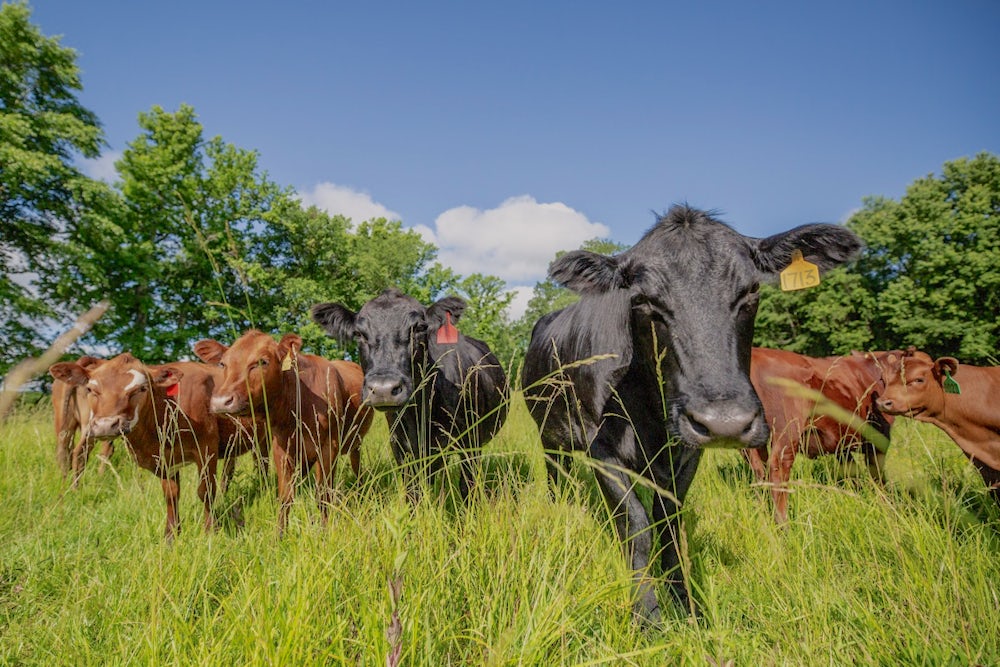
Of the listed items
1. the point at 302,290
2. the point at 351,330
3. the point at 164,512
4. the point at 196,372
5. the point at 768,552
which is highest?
the point at 302,290

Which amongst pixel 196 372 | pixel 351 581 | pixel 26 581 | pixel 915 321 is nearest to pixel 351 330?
pixel 196 372

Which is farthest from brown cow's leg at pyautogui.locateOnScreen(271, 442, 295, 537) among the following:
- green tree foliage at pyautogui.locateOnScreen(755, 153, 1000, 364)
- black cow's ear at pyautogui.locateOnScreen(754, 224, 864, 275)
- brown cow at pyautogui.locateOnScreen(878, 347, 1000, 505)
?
green tree foliage at pyautogui.locateOnScreen(755, 153, 1000, 364)

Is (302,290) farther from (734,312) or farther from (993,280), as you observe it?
(993,280)

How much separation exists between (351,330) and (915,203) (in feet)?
110

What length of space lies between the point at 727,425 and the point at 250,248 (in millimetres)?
24649

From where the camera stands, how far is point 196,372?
197 inches

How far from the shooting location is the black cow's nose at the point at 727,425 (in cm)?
199

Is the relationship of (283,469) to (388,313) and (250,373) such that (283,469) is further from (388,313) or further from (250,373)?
(388,313)

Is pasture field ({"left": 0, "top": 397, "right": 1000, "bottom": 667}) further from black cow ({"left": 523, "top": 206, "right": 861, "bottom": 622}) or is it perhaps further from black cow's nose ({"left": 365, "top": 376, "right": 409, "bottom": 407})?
black cow's nose ({"left": 365, "top": 376, "right": 409, "bottom": 407})

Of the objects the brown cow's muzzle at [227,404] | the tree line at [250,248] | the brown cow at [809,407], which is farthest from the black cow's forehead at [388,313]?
the tree line at [250,248]

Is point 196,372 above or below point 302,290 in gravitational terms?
below

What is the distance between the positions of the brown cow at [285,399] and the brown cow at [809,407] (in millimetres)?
4048

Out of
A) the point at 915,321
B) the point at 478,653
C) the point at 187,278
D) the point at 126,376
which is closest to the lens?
the point at 478,653

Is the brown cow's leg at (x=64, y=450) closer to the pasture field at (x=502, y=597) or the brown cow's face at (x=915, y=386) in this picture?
the pasture field at (x=502, y=597)
